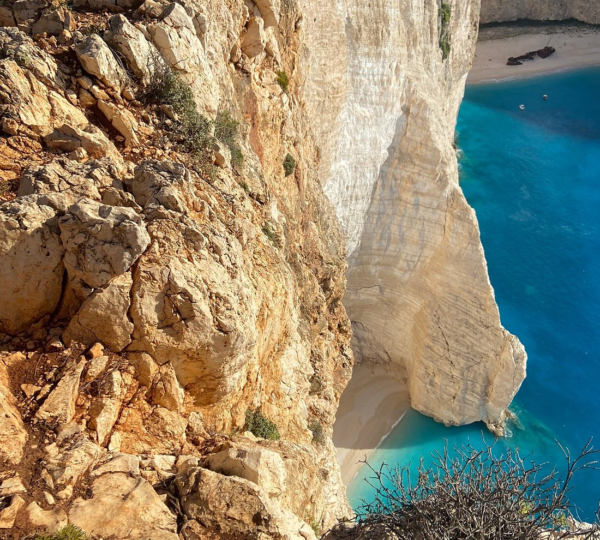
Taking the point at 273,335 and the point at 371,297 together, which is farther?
the point at 371,297

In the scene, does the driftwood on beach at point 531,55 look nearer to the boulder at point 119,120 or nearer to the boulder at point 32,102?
the boulder at point 119,120

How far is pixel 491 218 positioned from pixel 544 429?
42.3 ft

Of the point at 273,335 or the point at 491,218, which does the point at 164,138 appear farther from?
the point at 491,218

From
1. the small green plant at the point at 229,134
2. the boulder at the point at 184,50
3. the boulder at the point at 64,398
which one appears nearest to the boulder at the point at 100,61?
the boulder at the point at 184,50

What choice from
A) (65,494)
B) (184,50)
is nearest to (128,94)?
(184,50)

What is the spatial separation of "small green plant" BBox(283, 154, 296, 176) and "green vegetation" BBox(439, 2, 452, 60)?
13405mm

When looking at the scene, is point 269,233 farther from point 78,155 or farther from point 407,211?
point 407,211

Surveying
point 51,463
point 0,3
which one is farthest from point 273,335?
point 0,3

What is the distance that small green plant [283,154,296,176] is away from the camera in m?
11.1

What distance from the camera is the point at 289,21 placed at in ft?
35.9

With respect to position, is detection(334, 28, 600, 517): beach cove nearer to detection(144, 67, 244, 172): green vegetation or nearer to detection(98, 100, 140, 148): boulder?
detection(144, 67, 244, 172): green vegetation

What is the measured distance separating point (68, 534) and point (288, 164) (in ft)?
28.6

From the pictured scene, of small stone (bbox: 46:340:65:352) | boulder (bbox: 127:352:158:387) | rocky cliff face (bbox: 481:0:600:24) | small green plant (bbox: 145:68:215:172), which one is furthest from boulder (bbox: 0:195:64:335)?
rocky cliff face (bbox: 481:0:600:24)

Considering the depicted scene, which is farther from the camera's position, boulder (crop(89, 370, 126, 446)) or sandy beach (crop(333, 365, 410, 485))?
sandy beach (crop(333, 365, 410, 485))
